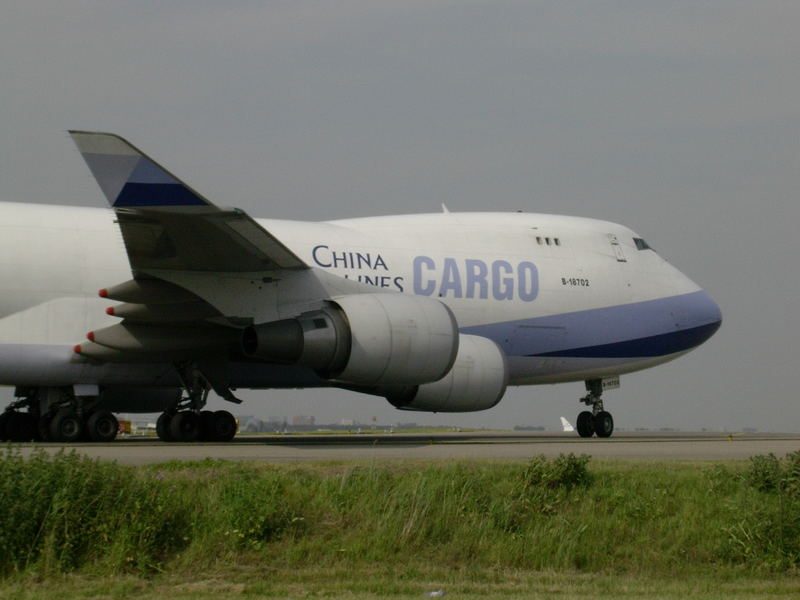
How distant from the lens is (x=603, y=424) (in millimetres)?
24312

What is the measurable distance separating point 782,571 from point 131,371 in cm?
1236

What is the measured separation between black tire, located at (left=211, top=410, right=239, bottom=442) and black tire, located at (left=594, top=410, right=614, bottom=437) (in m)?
8.76

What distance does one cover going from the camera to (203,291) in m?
17.0

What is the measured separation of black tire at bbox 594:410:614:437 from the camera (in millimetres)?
24281

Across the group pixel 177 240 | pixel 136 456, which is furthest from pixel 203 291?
pixel 136 456

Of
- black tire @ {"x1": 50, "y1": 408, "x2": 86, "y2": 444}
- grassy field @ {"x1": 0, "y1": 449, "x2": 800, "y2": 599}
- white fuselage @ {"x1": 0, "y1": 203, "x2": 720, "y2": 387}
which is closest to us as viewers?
grassy field @ {"x1": 0, "y1": 449, "x2": 800, "y2": 599}

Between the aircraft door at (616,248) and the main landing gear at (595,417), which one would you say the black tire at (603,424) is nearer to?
the main landing gear at (595,417)

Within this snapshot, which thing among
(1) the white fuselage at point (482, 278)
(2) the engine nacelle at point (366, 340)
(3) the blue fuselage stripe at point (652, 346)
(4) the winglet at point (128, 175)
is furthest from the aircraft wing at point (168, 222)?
(3) the blue fuselage stripe at point (652, 346)

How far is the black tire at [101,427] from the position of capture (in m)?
18.6

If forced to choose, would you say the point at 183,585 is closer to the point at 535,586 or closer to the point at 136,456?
the point at 535,586

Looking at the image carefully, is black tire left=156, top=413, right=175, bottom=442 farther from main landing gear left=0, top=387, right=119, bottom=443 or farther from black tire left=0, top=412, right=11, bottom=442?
black tire left=0, top=412, right=11, bottom=442

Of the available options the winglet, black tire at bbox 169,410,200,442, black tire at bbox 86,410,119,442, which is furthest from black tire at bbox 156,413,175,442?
the winglet

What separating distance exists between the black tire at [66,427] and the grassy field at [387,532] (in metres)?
8.01

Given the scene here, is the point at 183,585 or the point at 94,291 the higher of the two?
the point at 94,291
